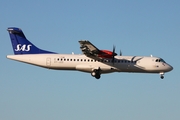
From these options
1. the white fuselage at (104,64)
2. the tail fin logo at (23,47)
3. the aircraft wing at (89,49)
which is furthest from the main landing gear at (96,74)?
the tail fin logo at (23,47)

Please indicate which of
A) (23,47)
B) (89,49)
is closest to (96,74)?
(89,49)

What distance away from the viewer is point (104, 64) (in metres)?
40.0

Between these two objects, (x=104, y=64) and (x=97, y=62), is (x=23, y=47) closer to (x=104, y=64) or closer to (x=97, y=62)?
(x=97, y=62)

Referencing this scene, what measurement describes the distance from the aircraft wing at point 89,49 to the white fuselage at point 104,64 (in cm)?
81

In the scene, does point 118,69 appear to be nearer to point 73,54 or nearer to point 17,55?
point 73,54

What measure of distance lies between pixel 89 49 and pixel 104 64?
2.80 metres

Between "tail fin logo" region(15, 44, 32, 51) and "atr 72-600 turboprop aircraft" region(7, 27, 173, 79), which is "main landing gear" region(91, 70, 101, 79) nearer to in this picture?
"atr 72-600 turboprop aircraft" region(7, 27, 173, 79)

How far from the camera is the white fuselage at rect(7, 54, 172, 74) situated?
39.8 m

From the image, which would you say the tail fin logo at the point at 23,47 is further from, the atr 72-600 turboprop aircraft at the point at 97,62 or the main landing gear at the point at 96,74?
the main landing gear at the point at 96,74

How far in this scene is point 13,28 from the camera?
4369 centimetres

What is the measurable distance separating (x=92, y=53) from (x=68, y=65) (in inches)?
135

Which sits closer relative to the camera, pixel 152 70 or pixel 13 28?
pixel 152 70

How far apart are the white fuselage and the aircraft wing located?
2.65 feet

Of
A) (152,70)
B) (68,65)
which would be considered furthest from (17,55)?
(152,70)
